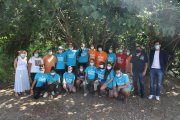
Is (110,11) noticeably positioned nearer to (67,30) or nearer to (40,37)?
(67,30)

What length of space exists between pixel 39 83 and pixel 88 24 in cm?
300

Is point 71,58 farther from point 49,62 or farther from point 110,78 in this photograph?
point 110,78

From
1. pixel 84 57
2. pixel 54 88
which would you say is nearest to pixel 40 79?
pixel 54 88

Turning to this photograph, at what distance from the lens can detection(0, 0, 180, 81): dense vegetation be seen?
28.0 feet

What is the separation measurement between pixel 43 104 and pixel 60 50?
73.2 inches

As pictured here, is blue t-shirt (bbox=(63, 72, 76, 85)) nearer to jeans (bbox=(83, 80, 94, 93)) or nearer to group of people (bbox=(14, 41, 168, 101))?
group of people (bbox=(14, 41, 168, 101))

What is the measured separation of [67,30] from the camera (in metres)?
12.5

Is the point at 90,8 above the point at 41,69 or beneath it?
above

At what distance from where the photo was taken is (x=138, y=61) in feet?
34.5

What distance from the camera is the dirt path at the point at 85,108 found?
31.8ft

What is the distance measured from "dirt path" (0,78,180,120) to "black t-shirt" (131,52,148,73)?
949 millimetres

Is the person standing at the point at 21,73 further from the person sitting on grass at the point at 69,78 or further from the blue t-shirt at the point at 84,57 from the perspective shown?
the blue t-shirt at the point at 84,57

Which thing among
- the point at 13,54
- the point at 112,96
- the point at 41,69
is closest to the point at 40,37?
the point at 13,54

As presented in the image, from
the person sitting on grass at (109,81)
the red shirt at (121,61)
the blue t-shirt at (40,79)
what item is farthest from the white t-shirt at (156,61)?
the blue t-shirt at (40,79)
